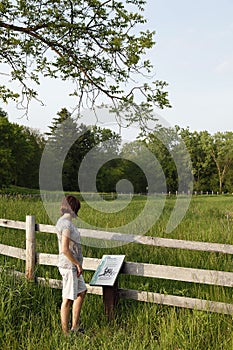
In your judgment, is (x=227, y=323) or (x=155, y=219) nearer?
(x=227, y=323)

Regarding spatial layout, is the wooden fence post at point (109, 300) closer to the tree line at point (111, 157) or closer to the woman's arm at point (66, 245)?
the woman's arm at point (66, 245)

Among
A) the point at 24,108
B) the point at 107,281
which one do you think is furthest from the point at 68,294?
the point at 24,108

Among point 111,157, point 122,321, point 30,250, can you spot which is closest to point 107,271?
point 122,321

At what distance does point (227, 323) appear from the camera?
5.17 meters

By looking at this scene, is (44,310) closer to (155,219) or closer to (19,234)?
(19,234)

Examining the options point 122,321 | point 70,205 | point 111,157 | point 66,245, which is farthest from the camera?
point 111,157

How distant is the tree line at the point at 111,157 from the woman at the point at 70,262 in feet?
14.6

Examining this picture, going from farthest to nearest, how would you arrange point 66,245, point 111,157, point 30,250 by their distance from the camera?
point 111,157, point 30,250, point 66,245

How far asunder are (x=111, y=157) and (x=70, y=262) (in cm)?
930

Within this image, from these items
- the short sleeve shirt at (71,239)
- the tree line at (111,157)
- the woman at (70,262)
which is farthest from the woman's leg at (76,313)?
the tree line at (111,157)

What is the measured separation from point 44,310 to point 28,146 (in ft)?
170

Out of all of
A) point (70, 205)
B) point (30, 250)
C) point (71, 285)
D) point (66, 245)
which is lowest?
point (71, 285)

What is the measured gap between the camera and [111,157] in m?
14.6

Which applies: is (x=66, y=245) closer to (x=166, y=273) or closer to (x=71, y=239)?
(x=71, y=239)
